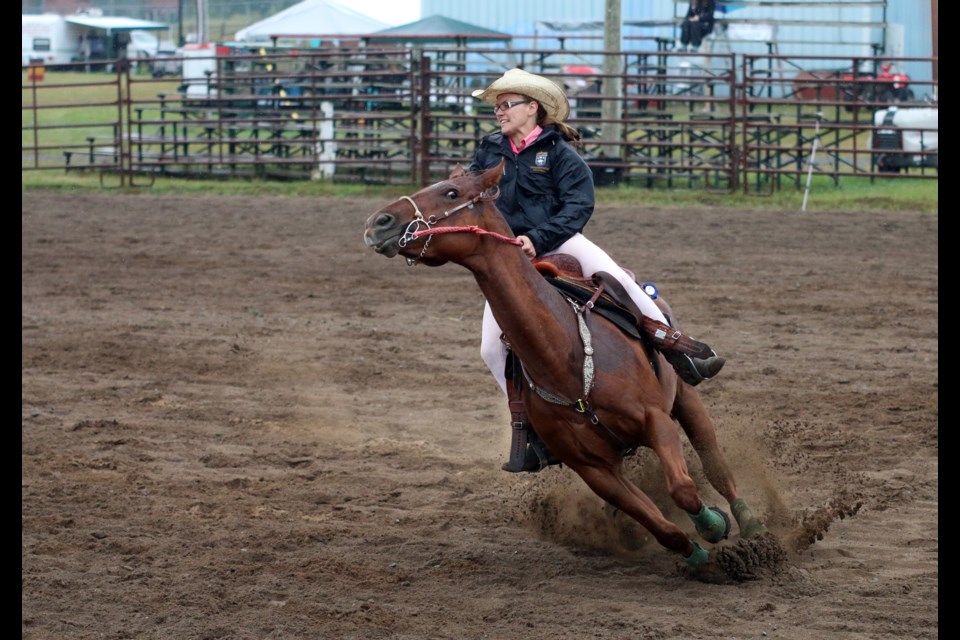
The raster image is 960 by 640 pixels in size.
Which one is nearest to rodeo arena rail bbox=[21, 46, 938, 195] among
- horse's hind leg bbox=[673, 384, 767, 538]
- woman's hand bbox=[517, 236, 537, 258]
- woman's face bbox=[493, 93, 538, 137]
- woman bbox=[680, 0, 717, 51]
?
woman bbox=[680, 0, 717, 51]

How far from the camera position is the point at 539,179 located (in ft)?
19.6

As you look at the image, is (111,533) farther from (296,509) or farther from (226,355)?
(226,355)

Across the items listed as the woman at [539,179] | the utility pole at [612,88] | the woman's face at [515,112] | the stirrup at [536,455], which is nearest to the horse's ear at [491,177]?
the woman at [539,179]

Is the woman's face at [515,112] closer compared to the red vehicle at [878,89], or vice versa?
the woman's face at [515,112]

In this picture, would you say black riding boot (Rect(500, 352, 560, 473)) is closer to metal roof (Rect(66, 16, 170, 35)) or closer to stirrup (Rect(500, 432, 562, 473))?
stirrup (Rect(500, 432, 562, 473))

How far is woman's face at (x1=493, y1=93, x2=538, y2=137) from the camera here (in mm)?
5836

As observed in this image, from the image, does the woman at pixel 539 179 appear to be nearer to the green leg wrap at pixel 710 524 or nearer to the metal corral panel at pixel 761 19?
the green leg wrap at pixel 710 524

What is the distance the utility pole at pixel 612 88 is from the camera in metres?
21.2

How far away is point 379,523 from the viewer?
6777mm

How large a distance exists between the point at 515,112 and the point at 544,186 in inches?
15.2

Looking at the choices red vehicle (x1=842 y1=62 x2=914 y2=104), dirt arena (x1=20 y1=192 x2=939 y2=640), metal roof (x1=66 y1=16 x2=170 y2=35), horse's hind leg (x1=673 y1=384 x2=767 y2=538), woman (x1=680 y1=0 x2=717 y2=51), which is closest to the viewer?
dirt arena (x1=20 y1=192 x2=939 y2=640)

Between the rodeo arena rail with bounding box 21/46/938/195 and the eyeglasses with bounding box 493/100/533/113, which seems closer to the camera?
the eyeglasses with bounding box 493/100/533/113

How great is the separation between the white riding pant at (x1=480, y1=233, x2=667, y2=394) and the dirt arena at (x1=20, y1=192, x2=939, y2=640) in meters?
1.01

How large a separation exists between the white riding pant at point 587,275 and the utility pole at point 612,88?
48.7 feet
